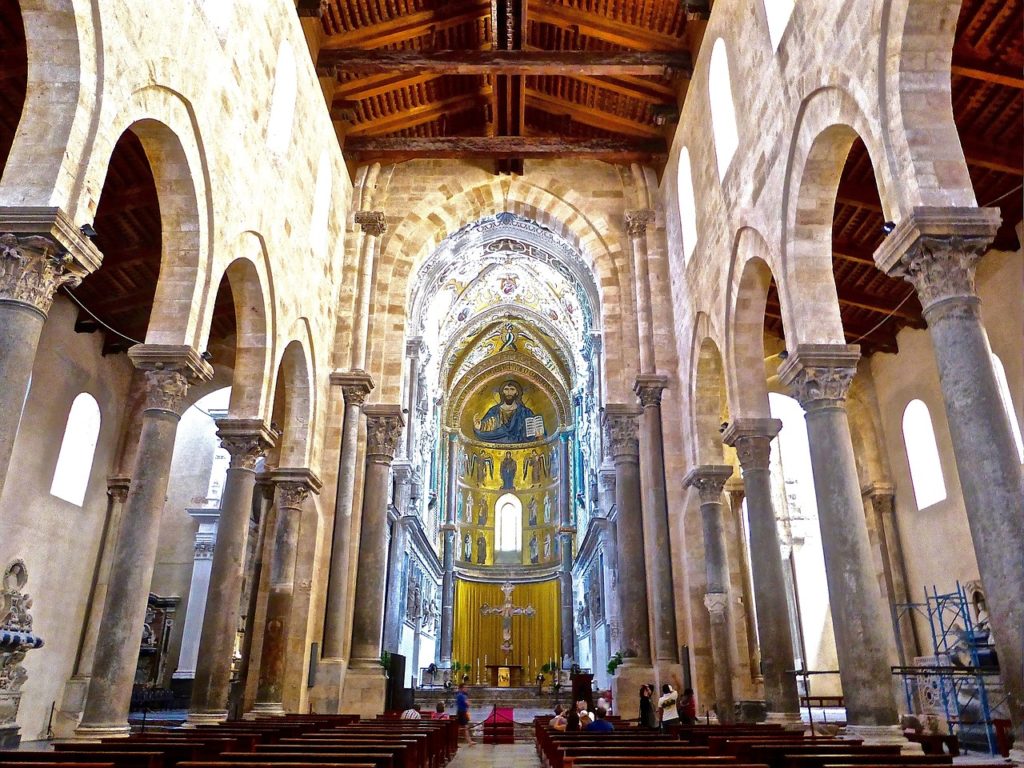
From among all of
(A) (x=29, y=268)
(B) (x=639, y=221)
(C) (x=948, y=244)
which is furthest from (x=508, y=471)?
(A) (x=29, y=268)

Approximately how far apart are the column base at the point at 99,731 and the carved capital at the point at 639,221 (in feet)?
47.0

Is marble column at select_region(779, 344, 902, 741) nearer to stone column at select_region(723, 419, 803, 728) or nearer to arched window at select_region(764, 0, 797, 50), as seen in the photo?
stone column at select_region(723, 419, 803, 728)

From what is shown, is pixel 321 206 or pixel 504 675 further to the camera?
pixel 504 675

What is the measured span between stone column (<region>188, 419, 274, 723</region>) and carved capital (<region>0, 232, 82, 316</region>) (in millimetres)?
5785

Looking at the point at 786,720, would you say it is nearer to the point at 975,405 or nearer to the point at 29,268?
the point at 975,405

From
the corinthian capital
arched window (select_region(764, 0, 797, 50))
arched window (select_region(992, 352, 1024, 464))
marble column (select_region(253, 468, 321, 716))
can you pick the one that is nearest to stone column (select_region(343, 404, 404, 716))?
marble column (select_region(253, 468, 321, 716))

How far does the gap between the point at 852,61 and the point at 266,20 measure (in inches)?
359

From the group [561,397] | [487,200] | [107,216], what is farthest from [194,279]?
[561,397]

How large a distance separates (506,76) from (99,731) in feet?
49.1

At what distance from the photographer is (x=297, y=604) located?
15.2 metres

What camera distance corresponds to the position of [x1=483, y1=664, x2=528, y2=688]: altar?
38.4 metres

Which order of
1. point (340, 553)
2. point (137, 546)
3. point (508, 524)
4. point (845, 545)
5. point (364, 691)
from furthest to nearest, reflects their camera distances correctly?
point (508, 524)
point (340, 553)
point (364, 691)
point (137, 546)
point (845, 545)

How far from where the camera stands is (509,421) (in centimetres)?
4456

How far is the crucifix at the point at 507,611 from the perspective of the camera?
39.8 metres
